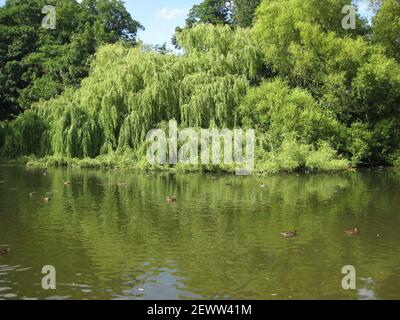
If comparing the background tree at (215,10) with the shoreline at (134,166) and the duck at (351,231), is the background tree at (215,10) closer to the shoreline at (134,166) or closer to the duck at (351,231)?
the shoreline at (134,166)

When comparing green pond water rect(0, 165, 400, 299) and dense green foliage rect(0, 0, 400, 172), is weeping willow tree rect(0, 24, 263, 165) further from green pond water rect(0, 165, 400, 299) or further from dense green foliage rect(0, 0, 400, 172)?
green pond water rect(0, 165, 400, 299)

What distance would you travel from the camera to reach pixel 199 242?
13.7 metres

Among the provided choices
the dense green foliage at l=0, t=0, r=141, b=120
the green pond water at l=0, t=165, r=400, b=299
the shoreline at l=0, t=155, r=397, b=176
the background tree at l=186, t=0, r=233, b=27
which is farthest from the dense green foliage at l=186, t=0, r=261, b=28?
the green pond water at l=0, t=165, r=400, b=299

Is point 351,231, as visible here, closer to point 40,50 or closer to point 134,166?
point 134,166

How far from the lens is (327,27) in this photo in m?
36.6

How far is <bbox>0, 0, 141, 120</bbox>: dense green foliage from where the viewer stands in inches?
1779

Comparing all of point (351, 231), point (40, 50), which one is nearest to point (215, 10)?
point (40, 50)

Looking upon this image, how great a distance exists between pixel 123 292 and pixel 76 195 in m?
12.3

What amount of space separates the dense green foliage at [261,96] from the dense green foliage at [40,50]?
26.3 ft

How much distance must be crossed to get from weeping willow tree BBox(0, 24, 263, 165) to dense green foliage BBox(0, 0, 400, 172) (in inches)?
2.7

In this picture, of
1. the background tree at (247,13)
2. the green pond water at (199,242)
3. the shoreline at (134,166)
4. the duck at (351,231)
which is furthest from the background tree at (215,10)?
the duck at (351,231)

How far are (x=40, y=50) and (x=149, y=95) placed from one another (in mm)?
21666

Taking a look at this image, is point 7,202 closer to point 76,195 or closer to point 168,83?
point 76,195

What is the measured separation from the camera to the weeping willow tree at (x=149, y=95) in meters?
32.9
